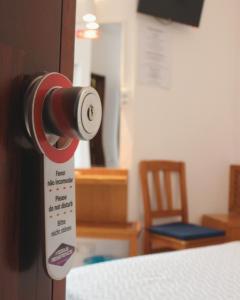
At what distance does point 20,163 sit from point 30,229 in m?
0.05

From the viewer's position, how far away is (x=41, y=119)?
28cm

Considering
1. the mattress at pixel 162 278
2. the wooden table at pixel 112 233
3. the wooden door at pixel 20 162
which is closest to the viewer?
the wooden door at pixel 20 162

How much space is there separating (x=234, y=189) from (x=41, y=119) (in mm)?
2657

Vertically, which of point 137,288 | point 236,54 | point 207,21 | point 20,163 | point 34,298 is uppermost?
point 207,21

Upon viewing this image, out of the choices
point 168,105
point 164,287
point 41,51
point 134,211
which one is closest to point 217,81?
point 168,105

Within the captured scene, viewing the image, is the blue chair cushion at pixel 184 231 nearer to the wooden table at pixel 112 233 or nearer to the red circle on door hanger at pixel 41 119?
the wooden table at pixel 112 233

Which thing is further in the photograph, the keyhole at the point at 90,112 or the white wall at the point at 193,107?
the white wall at the point at 193,107

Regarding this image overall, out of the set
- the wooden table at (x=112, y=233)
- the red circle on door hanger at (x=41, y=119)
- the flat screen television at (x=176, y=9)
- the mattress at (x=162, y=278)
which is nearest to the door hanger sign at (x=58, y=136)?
the red circle on door hanger at (x=41, y=119)

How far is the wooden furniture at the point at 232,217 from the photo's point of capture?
7.56ft

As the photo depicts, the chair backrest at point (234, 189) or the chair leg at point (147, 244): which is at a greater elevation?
the chair backrest at point (234, 189)

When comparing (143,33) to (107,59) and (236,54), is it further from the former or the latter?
(236,54)

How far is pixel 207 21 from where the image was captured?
270cm

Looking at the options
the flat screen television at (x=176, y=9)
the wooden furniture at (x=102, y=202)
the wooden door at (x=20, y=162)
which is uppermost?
the flat screen television at (x=176, y=9)

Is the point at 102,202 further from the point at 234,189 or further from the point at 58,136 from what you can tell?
the point at 58,136
